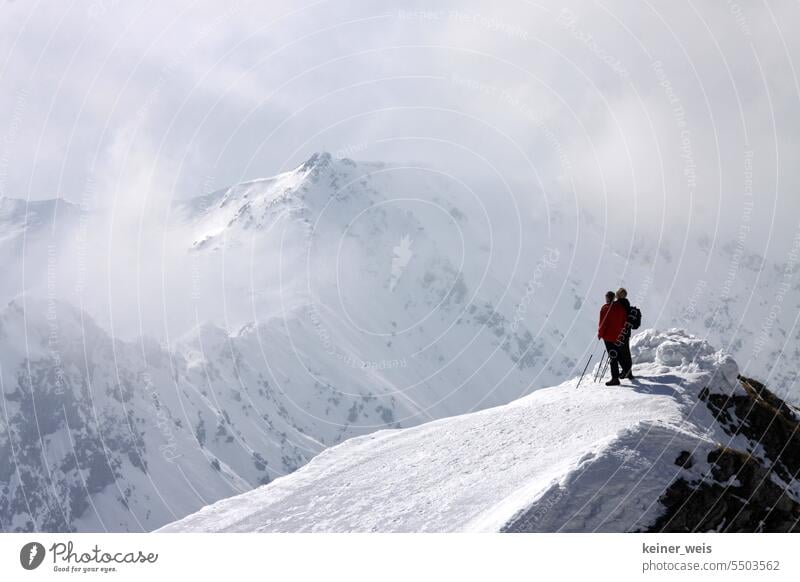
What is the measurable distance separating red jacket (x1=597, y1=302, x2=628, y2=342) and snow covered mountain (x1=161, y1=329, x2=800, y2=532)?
1945mm

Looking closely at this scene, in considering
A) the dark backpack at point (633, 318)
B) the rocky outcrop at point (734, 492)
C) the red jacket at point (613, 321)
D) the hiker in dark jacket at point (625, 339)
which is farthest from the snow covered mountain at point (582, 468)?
the dark backpack at point (633, 318)

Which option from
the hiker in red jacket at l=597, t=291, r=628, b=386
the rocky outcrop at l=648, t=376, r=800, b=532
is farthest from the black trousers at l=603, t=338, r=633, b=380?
the rocky outcrop at l=648, t=376, r=800, b=532

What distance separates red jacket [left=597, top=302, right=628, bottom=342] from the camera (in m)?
28.7

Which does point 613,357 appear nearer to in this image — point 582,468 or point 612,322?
point 612,322

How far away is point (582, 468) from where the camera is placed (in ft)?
72.1

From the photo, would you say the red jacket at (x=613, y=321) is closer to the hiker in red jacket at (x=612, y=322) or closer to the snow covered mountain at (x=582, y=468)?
the hiker in red jacket at (x=612, y=322)

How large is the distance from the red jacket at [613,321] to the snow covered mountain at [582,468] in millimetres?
1945

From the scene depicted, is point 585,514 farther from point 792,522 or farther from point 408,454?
point 408,454

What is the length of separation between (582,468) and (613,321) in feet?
26.5

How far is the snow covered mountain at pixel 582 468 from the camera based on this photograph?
71.1 feet

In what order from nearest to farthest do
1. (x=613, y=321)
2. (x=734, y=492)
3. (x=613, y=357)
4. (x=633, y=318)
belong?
(x=734, y=492)
(x=613, y=321)
(x=633, y=318)
(x=613, y=357)

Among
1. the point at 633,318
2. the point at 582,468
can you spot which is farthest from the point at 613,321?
the point at 582,468

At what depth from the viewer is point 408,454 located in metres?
29.2

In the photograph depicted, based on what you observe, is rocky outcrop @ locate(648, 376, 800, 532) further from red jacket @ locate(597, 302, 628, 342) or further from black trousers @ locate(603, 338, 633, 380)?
red jacket @ locate(597, 302, 628, 342)
